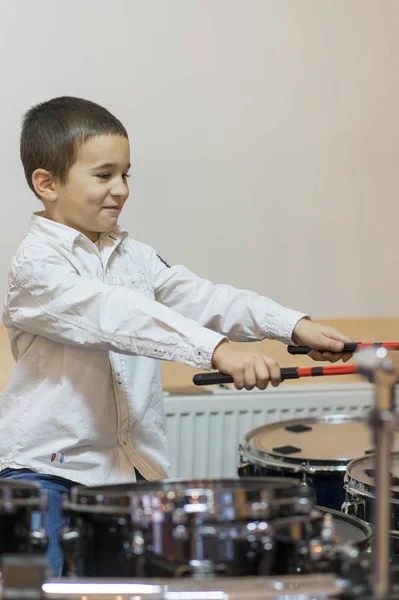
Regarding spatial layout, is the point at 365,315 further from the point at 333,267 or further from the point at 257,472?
the point at 257,472

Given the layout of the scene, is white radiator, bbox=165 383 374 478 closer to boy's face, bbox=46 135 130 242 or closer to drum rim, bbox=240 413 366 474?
drum rim, bbox=240 413 366 474

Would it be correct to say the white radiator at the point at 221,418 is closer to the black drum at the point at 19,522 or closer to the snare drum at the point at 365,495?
the snare drum at the point at 365,495

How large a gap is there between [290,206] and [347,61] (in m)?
0.41

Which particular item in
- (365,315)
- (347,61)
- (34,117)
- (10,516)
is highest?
(347,61)

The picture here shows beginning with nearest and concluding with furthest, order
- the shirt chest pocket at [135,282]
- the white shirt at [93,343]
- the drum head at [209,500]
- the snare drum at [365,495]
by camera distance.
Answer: the drum head at [209,500] < the white shirt at [93,343] < the snare drum at [365,495] < the shirt chest pocket at [135,282]

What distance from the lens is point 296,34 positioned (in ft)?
7.76

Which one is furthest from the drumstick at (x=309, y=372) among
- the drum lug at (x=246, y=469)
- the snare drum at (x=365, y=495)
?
the drum lug at (x=246, y=469)

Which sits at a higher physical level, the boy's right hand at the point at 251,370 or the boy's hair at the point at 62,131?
the boy's hair at the point at 62,131

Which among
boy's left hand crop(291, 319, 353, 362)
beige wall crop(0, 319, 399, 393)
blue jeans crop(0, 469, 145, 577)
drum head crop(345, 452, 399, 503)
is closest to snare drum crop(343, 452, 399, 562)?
drum head crop(345, 452, 399, 503)

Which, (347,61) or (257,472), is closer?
(257,472)

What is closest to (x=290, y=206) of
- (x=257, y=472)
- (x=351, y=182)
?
(x=351, y=182)

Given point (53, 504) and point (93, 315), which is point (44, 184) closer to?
point (93, 315)

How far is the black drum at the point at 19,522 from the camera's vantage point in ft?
3.21

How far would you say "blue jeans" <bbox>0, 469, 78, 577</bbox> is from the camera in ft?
4.61
